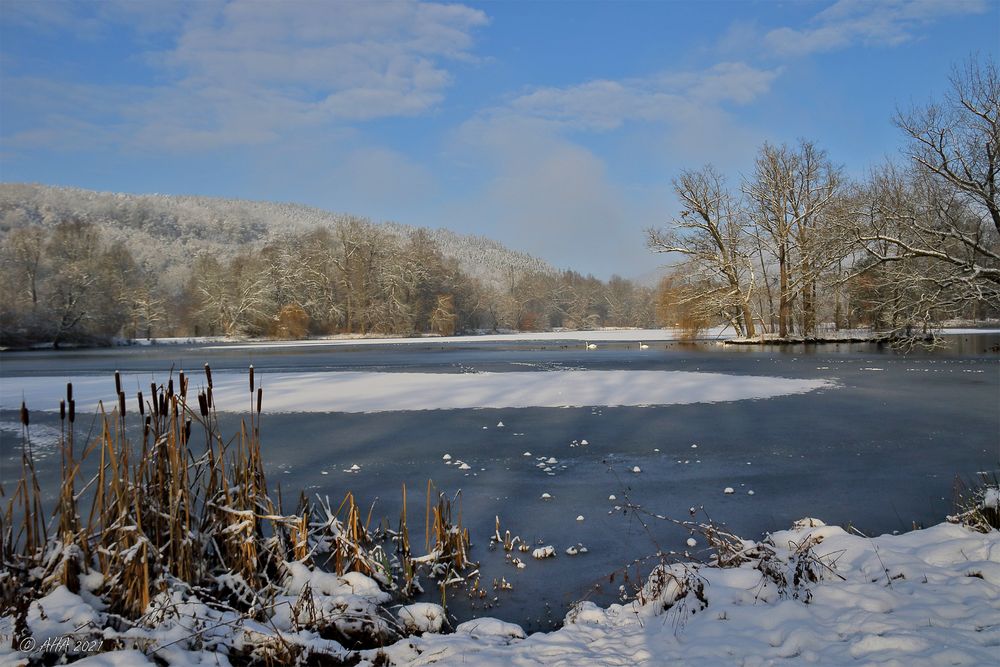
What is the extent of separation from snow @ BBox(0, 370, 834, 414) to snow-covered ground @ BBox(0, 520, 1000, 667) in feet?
28.4

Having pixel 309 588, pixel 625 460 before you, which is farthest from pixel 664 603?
pixel 625 460

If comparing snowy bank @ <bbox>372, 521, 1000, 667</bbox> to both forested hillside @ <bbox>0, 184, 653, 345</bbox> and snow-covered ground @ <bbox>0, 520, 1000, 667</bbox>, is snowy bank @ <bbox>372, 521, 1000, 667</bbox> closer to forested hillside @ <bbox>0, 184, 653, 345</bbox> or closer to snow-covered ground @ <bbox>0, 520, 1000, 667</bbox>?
snow-covered ground @ <bbox>0, 520, 1000, 667</bbox>

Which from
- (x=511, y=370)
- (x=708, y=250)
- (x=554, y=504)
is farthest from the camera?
(x=708, y=250)

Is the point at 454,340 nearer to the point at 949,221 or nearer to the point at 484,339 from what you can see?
the point at 484,339

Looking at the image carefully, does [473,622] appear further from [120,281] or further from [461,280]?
[461,280]

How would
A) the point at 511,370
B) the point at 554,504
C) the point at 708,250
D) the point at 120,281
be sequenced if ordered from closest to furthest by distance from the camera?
the point at 554,504
the point at 511,370
the point at 708,250
the point at 120,281

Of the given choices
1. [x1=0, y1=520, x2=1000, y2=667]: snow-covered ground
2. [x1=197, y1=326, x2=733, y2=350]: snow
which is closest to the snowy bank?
[x1=0, y1=520, x2=1000, y2=667]: snow-covered ground

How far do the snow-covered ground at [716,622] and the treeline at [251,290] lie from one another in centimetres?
5719

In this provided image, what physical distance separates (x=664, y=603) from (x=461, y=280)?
71463 millimetres

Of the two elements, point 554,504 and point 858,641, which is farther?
point 554,504

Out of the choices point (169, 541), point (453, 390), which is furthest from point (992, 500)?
point (453, 390)

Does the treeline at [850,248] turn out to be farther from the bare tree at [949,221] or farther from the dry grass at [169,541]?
the dry grass at [169,541]

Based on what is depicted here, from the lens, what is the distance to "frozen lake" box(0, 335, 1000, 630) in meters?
5.25

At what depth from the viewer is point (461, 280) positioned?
244ft
